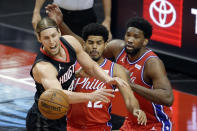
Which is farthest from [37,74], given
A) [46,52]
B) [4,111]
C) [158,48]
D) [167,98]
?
[158,48]

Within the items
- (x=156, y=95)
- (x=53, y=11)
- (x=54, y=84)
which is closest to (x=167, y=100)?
(x=156, y=95)

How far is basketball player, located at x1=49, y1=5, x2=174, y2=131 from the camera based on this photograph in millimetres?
6352

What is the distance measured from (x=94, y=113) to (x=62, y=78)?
2.21 feet

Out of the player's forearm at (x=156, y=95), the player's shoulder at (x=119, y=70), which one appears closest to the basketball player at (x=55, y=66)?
the player's shoulder at (x=119, y=70)

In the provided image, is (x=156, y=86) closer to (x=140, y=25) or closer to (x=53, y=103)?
(x=140, y=25)

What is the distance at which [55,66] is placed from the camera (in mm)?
5918

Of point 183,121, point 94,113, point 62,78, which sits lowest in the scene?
point 183,121

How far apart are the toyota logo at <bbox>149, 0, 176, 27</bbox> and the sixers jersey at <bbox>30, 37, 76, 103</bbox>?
4.58 meters

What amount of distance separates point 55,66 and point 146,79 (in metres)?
1.24

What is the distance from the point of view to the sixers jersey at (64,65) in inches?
234

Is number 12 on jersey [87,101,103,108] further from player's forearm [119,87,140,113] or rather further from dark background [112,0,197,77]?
dark background [112,0,197,77]

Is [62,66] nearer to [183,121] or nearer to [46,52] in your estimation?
[46,52]

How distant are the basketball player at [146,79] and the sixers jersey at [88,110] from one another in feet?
1.25

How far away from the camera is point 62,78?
600 cm
